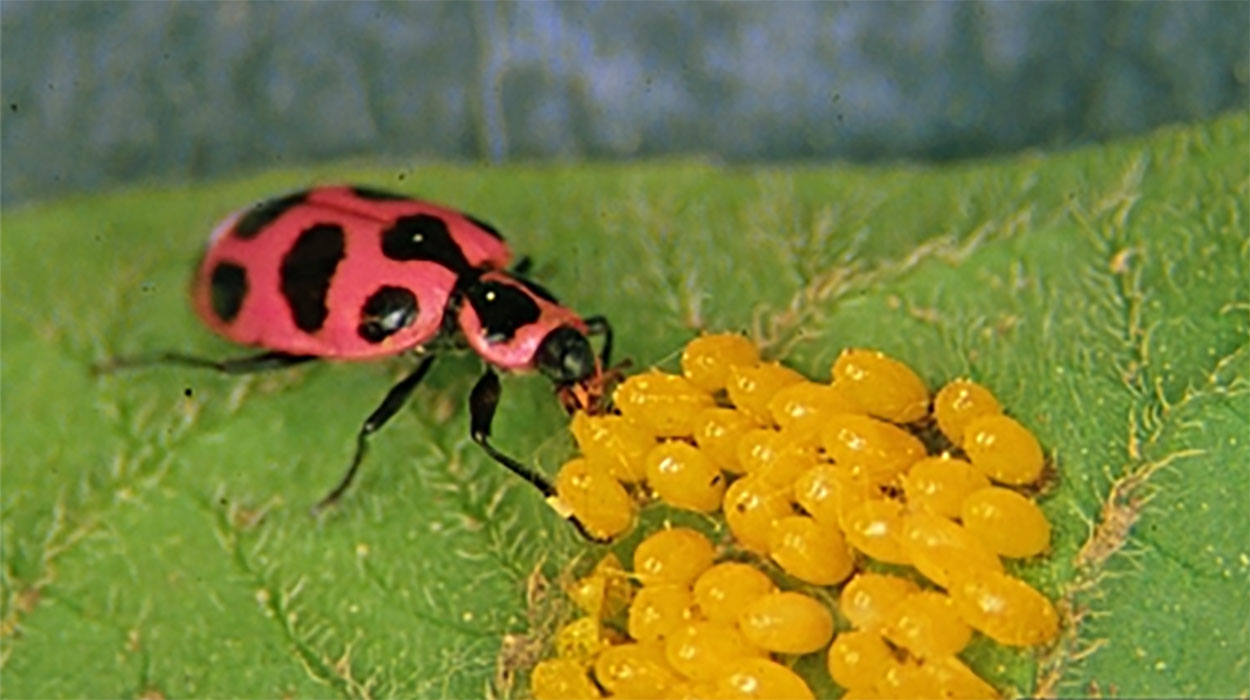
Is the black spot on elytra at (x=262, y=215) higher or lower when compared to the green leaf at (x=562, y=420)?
higher

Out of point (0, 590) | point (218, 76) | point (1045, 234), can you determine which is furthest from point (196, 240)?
point (1045, 234)

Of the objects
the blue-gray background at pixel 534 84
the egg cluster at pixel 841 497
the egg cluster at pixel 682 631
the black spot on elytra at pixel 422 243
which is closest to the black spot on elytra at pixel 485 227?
the black spot on elytra at pixel 422 243

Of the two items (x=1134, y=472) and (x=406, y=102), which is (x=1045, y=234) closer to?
(x=1134, y=472)

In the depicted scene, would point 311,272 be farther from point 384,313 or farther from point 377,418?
point 377,418

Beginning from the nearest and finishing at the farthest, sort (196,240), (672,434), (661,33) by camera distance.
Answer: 1. (672,434)
2. (196,240)
3. (661,33)

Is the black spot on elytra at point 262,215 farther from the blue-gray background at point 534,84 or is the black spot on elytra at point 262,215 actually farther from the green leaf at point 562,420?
the blue-gray background at point 534,84

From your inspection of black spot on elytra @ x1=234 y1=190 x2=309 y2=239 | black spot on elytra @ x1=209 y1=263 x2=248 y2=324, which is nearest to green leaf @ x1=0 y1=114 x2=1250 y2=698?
black spot on elytra @ x1=209 y1=263 x2=248 y2=324

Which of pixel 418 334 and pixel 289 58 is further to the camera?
pixel 289 58
